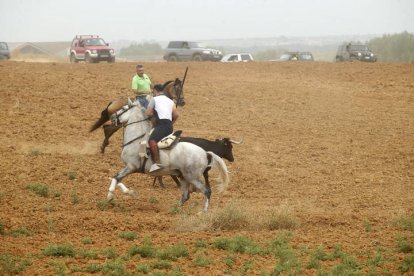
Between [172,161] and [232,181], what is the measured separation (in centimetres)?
407

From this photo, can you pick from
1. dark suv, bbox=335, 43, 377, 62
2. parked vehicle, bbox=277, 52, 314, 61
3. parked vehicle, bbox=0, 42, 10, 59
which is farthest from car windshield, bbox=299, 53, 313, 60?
parked vehicle, bbox=0, 42, 10, 59

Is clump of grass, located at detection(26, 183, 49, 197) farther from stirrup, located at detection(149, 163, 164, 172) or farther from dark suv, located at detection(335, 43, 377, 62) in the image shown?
dark suv, located at detection(335, 43, 377, 62)

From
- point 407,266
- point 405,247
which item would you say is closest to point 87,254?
point 407,266

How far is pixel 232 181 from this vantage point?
59.5ft

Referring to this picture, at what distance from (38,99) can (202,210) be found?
13194 millimetres

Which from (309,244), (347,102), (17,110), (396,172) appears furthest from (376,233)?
(347,102)

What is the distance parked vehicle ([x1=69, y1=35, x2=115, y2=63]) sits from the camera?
44125 millimetres

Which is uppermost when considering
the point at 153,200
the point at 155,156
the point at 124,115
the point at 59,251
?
the point at 124,115

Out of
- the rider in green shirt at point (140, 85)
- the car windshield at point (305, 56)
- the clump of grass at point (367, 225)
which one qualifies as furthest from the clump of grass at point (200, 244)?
the car windshield at point (305, 56)

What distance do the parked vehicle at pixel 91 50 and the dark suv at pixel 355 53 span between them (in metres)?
16.1

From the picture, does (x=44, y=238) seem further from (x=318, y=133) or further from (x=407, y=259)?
(x=318, y=133)

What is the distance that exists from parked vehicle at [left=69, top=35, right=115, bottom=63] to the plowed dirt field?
9.25 m

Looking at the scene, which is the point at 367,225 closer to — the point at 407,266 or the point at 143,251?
the point at 407,266

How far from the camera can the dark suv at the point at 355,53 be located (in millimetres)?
49562
